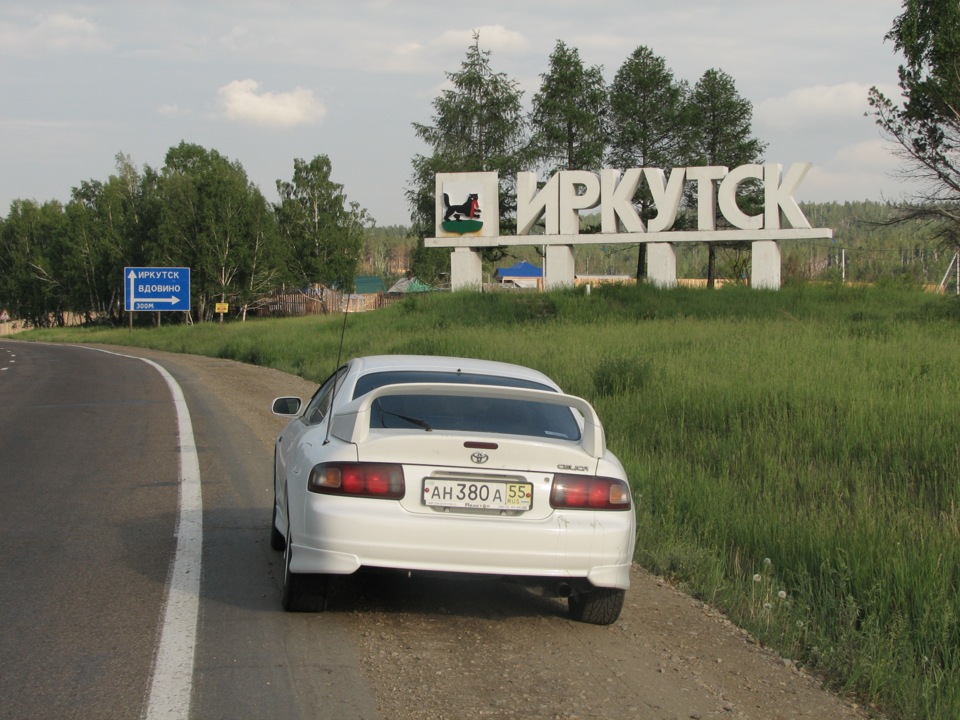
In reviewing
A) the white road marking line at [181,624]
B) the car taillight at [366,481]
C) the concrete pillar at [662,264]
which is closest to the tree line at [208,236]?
the concrete pillar at [662,264]

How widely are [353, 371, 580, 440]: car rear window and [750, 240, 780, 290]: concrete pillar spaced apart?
3581 centimetres

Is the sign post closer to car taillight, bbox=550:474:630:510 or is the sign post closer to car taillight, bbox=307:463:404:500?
car taillight, bbox=307:463:404:500

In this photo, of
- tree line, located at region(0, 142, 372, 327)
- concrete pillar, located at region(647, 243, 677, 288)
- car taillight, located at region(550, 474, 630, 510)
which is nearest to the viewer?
car taillight, located at region(550, 474, 630, 510)

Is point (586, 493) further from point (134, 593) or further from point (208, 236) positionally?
point (208, 236)

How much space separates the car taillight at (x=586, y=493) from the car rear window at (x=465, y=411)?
1.53 ft

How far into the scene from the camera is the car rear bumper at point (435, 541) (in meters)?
5.08

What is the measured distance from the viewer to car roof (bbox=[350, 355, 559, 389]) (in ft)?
20.9

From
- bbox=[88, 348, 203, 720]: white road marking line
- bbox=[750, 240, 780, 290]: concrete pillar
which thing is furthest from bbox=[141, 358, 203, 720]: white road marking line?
bbox=[750, 240, 780, 290]: concrete pillar

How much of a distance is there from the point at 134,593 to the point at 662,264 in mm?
37331

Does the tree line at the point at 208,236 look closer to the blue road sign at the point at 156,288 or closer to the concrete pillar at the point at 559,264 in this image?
the blue road sign at the point at 156,288

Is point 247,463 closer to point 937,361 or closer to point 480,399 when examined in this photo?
point 480,399

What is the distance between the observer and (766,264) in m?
40.3

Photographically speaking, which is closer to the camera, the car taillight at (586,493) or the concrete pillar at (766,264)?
the car taillight at (586,493)

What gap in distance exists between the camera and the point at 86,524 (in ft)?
26.2
